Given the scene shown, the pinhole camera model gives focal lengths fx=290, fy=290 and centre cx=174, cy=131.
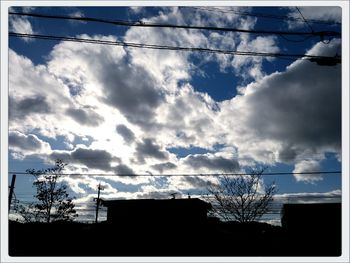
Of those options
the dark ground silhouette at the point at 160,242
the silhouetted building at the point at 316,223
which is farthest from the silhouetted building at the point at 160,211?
the silhouetted building at the point at 316,223

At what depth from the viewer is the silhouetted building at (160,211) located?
2545 centimetres

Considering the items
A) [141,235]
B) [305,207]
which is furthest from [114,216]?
[305,207]

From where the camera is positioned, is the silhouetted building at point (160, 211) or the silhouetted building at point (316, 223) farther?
the silhouetted building at point (160, 211)

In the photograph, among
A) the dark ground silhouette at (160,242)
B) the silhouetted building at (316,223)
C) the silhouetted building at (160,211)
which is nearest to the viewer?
the dark ground silhouette at (160,242)

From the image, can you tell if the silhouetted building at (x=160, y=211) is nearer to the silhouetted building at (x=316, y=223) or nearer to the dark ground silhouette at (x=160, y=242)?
the dark ground silhouette at (x=160, y=242)

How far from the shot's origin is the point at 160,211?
25562mm

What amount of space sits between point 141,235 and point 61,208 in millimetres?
21758

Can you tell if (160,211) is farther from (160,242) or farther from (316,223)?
(316,223)

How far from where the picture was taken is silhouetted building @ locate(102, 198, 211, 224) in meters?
25.5

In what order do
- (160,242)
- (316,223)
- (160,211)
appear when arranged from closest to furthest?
(160,242) → (160,211) → (316,223)

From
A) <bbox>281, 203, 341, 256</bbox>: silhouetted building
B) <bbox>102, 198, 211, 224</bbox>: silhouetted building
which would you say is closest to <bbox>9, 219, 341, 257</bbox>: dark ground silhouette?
<bbox>281, 203, 341, 256</bbox>: silhouetted building

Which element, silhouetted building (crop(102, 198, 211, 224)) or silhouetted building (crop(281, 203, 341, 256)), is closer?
silhouetted building (crop(281, 203, 341, 256))

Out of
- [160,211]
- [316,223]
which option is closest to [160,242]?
[160,211]

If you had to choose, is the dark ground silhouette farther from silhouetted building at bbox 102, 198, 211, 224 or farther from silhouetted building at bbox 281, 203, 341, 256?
silhouetted building at bbox 102, 198, 211, 224
